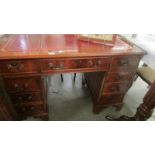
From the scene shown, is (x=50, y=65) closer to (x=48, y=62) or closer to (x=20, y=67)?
(x=48, y=62)

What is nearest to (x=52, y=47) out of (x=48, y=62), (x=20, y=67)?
(x=48, y=62)

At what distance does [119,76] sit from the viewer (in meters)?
1.19

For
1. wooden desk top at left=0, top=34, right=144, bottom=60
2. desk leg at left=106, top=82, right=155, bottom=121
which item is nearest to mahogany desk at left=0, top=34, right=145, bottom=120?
wooden desk top at left=0, top=34, right=144, bottom=60

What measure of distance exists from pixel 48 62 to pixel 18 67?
20 centimetres

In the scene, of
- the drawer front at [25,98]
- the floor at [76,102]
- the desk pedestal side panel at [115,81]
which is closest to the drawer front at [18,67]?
the drawer front at [25,98]

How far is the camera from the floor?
4.85 feet

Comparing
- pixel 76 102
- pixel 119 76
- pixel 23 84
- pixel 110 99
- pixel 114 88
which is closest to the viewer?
pixel 23 84

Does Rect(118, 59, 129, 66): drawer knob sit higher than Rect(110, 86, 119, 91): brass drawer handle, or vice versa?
Rect(118, 59, 129, 66): drawer knob

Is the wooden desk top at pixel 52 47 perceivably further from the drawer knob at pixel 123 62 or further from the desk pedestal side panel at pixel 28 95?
the desk pedestal side panel at pixel 28 95

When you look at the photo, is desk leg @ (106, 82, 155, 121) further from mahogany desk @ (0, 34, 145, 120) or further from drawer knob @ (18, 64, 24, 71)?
drawer knob @ (18, 64, 24, 71)

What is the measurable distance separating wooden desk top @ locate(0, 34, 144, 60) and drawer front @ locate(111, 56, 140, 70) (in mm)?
54
